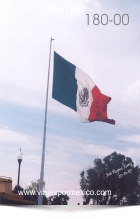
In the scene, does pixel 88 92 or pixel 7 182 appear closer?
pixel 7 182

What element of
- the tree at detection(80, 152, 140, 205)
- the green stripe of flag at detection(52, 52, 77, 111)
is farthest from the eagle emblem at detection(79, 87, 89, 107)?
the tree at detection(80, 152, 140, 205)

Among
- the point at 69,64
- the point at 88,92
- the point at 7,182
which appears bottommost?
the point at 7,182

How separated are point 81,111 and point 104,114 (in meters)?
1.83

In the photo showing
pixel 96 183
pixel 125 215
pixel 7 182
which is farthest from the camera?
pixel 96 183

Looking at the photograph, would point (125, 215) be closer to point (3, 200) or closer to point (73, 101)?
point (3, 200)

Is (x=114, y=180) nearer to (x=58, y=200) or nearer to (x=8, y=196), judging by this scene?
(x=58, y=200)

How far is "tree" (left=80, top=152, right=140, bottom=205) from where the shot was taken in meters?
34.9

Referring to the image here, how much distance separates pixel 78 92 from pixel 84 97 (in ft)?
1.70

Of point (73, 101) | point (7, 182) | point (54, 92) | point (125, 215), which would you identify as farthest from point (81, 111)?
point (125, 215)

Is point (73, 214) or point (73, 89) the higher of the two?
Result: point (73, 89)

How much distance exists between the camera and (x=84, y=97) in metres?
17.9

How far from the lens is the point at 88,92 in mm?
18391

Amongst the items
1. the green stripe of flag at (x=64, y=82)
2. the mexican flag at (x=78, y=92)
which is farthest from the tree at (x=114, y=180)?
the green stripe of flag at (x=64, y=82)

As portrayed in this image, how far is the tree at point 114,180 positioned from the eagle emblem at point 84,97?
63.5ft
